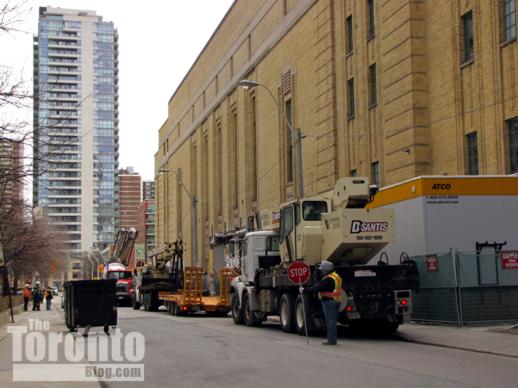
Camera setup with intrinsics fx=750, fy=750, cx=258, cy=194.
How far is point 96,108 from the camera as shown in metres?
187

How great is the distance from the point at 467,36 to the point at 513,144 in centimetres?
499

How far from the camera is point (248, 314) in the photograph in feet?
81.9

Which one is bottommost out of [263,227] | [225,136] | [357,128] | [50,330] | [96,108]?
[50,330]

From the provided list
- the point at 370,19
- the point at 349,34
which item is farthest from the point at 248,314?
the point at 349,34

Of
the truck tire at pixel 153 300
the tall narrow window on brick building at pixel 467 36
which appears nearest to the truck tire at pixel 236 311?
the tall narrow window on brick building at pixel 467 36

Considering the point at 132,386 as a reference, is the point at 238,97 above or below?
above

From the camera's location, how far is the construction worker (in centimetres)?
1739

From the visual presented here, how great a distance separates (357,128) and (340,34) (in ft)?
17.8

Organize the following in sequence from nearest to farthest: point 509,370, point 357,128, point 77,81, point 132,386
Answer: point 132,386
point 509,370
point 357,128
point 77,81

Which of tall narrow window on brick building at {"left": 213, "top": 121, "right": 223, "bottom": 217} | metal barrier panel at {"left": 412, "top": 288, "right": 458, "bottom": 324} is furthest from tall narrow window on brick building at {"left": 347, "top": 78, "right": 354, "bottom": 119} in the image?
tall narrow window on brick building at {"left": 213, "top": 121, "right": 223, "bottom": 217}

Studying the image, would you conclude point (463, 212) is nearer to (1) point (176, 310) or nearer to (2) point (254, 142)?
(1) point (176, 310)

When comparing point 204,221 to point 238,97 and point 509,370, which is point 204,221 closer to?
point 238,97

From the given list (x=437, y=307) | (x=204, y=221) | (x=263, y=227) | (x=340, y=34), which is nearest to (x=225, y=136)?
(x=204, y=221)

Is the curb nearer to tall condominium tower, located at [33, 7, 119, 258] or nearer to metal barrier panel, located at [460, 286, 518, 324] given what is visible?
metal barrier panel, located at [460, 286, 518, 324]
